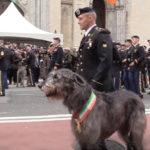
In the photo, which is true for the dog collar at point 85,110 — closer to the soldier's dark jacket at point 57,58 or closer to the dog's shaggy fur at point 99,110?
the dog's shaggy fur at point 99,110

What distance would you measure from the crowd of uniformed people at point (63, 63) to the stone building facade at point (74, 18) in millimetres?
5693

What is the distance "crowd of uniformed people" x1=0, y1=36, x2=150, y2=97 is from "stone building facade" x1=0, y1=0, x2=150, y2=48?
569 centimetres

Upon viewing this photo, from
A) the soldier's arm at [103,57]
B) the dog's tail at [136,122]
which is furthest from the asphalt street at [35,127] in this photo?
the dog's tail at [136,122]

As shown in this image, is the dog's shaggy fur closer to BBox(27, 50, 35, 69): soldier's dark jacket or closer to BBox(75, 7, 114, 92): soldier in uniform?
BBox(75, 7, 114, 92): soldier in uniform

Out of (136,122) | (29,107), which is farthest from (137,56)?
(136,122)

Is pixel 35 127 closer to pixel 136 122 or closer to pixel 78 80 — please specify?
pixel 136 122

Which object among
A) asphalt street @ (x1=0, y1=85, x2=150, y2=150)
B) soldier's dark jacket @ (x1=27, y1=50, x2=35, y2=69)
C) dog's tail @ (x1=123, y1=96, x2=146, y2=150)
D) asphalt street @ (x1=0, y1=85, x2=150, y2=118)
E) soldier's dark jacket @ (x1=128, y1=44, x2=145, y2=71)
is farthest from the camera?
soldier's dark jacket @ (x1=27, y1=50, x2=35, y2=69)

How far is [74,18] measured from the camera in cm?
3003

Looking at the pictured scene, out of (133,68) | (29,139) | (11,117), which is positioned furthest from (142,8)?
(29,139)

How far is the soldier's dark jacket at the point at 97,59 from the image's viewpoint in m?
5.37

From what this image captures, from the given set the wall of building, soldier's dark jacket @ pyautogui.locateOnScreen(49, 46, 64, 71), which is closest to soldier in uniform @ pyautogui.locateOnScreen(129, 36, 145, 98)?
soldier's dark jacket @ pyautogui.locateOnScreen(49, 46, 64, 71)

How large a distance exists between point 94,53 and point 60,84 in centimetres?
134

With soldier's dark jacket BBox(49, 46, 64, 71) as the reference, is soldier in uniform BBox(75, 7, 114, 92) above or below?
above

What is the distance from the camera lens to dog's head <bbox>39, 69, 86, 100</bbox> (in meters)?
4.31
